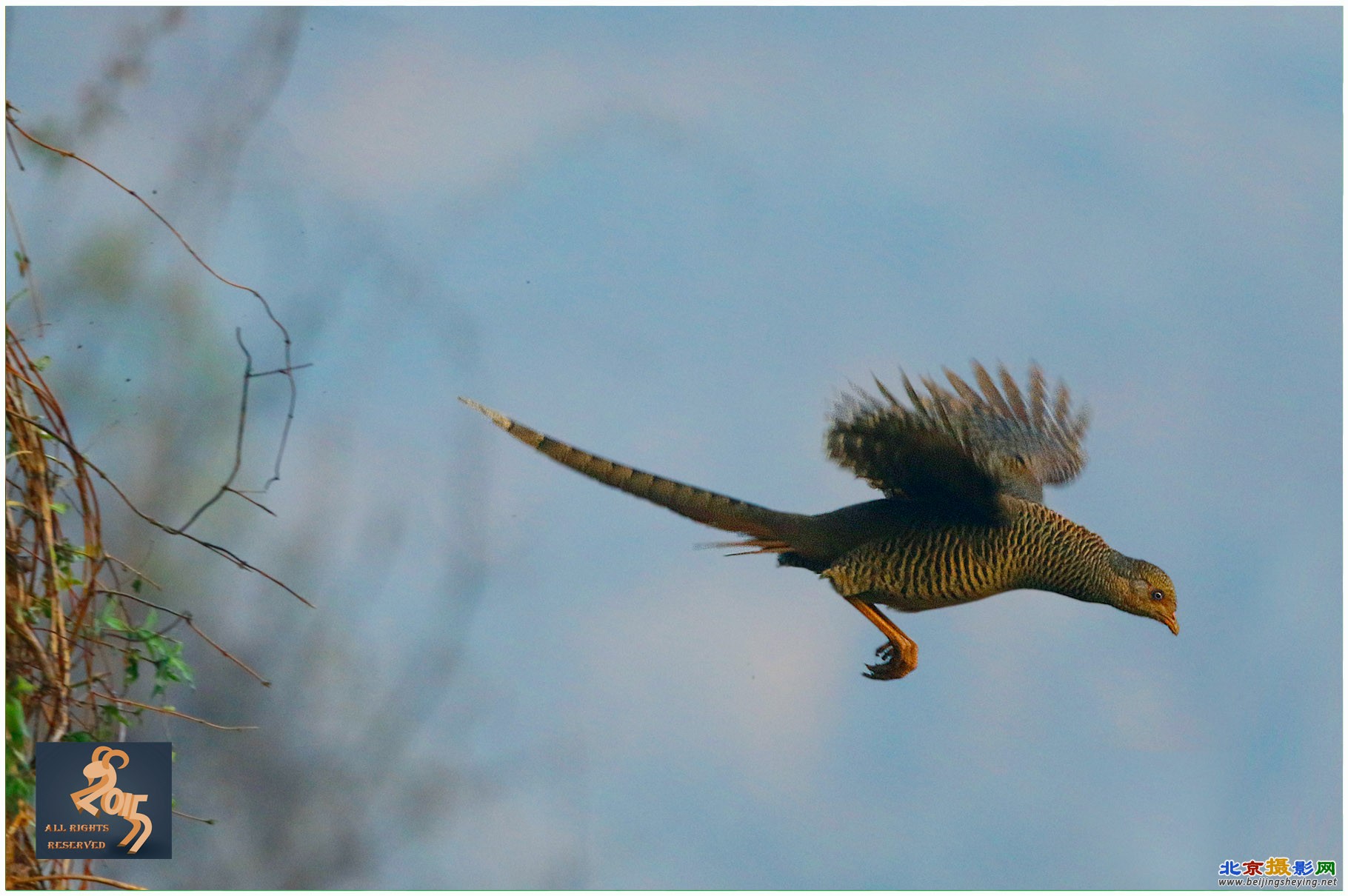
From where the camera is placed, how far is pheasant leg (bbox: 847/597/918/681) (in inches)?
235

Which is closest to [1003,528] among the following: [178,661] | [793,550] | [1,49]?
[793,550]

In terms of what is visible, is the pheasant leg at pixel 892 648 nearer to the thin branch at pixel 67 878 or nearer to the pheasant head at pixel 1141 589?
the pheasant head at pixel 1141 589

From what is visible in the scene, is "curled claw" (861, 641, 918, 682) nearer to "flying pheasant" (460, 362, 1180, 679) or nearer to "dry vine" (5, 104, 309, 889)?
"flying pheasant" (460, 362, 1180, 679)

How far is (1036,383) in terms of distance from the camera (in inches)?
241

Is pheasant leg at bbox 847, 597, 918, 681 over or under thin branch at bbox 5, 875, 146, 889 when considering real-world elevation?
over

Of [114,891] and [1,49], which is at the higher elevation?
[1,49]

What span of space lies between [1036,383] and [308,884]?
5036mm

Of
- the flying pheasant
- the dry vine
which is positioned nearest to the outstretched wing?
the flying pheasant

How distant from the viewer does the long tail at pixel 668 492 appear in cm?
590

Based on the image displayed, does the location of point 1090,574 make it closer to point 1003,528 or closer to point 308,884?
point 1003,528

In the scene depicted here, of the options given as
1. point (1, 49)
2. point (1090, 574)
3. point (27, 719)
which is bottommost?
point (27, 719)
